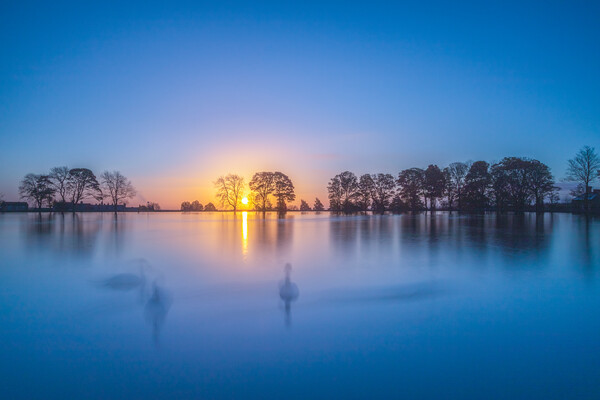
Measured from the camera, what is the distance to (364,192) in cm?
7344

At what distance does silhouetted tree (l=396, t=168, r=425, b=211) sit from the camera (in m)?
68.4

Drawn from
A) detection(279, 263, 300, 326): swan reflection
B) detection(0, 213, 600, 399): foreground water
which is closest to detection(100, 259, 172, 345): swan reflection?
detection(0, 213, 600, 399): foreground water

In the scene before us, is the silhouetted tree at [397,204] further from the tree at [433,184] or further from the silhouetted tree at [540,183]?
the silhouetted tree at [540,183]

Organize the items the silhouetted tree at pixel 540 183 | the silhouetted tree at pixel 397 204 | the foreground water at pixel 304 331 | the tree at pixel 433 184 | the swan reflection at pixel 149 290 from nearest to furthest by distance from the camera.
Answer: the foreground water at pixel 304 331 → the swan reflection at pixel 149 290 → the silhouetted tree at pixel 540 183 → the tree at pixel 433 184 → the silhouetted tree at pixel 397 204

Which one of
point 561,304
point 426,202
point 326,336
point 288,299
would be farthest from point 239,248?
point 426,202

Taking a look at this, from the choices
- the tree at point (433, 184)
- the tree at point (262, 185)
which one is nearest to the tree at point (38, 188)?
the tree at point (262, 185)

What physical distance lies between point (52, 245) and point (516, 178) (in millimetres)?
67466

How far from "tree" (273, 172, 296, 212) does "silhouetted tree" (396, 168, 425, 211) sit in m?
24.7

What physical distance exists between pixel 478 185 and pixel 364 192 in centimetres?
2352

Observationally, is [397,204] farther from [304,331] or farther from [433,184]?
[304,331]

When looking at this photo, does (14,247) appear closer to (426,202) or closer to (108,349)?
(108,349)

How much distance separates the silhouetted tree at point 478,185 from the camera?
6034 cm

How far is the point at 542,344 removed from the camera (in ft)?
14.0

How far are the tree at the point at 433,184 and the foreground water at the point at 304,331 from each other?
5874 cm
